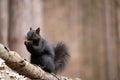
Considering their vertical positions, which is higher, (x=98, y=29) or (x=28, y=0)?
(x=98, y=29)

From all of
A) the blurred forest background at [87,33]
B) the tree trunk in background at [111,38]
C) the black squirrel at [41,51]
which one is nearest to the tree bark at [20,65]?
the black squirrel at [41,51]

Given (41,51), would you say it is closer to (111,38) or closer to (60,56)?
(60,56)

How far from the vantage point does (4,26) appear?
44.8 ft

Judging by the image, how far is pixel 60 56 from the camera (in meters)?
6.44

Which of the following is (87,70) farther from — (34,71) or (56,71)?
(34,71)

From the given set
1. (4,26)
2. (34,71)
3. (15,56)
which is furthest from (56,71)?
(4,26)

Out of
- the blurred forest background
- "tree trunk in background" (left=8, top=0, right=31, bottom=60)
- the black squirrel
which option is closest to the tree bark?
the black squirrel

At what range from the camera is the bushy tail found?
6.38 m

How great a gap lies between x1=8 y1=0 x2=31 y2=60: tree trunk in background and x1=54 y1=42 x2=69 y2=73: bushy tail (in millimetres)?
2922

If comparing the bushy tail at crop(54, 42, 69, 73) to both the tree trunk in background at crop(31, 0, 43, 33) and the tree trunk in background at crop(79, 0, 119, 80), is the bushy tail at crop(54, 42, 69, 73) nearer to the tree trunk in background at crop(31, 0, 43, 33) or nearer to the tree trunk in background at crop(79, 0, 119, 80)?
the tree trunk in background at crop(31, 0, 43, 33)

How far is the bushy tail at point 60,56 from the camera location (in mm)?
6383

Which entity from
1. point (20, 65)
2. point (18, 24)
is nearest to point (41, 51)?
point (20, 65)

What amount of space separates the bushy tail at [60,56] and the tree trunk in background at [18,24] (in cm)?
292

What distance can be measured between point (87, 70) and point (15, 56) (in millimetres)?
11450
